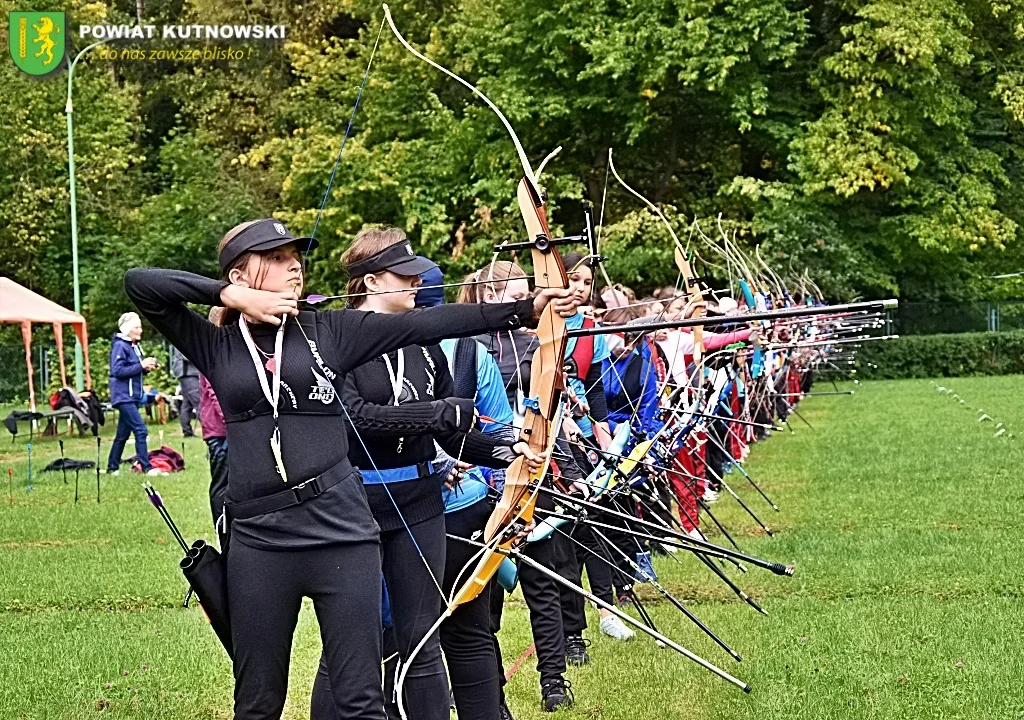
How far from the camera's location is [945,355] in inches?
1342

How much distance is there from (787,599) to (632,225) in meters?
20.5

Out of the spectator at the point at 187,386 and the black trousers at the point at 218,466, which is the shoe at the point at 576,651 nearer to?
the black trousers at the point at 218,466

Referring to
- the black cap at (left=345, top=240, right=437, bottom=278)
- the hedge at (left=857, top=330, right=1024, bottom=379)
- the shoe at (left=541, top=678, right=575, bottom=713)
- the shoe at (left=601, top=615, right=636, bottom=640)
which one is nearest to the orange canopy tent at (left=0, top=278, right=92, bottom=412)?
the shoe at (left=601, top=615, right=636, bottom=640)

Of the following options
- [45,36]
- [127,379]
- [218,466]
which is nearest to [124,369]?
[127,379]

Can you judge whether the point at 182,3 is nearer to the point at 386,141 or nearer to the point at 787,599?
the point at 386,141

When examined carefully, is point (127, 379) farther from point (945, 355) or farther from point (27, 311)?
point (945, 355)

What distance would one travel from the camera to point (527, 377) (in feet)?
21.0

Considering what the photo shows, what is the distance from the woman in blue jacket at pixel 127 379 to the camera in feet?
48.9

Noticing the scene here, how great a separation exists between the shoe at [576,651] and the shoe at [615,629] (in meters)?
0.41

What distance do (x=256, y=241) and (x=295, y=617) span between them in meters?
1.00

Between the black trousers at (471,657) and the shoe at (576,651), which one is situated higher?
the black trousers at (471,657)

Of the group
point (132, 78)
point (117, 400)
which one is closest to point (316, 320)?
point (117, 400)

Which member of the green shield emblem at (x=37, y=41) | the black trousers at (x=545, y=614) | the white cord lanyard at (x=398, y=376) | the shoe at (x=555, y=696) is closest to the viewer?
the white cord lanyard at (x=398, y=376)

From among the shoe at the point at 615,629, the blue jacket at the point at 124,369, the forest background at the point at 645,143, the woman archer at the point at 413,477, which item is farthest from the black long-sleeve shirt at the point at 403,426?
the forest background at the point at 645,143
